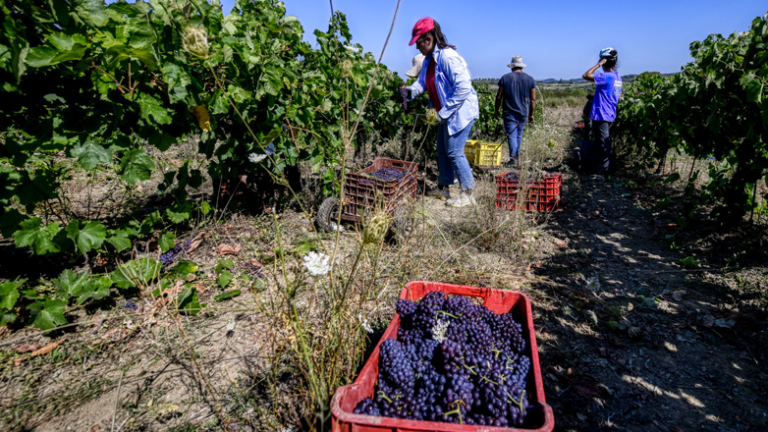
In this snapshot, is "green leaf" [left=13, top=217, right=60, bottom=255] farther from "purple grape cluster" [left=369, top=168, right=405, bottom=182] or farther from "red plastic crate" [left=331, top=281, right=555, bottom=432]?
"purple grape cluster" [left=369, top=168, right=405, bottom=182]

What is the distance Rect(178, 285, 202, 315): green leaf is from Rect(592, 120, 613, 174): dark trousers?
6.13 m

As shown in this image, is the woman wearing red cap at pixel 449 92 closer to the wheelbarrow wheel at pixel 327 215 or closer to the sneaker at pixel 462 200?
the sneaker at pixel 462 200

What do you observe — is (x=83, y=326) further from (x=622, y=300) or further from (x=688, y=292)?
(x=688, y=292)

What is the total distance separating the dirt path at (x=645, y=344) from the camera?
198cm

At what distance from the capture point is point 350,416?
1261 millimetres

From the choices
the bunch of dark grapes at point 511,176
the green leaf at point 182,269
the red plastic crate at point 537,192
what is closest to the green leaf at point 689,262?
the red plastic crate at point 537,192

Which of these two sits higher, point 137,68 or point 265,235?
point 137,68

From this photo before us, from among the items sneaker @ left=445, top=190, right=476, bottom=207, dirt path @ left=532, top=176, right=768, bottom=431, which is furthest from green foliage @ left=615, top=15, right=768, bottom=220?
sneaker @ left=445, top=190, right=476, bottom=207

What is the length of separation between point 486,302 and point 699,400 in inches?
47.3

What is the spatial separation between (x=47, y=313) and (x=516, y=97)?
19.4ft

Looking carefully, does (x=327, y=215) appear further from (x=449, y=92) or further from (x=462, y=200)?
(x=449, y=92)

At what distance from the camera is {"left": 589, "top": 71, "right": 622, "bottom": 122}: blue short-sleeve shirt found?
5871 millimetres

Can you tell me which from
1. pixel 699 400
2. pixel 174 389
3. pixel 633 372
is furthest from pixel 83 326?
pixel 699 400

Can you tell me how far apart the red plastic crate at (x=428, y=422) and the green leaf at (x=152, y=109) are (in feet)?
6.22
